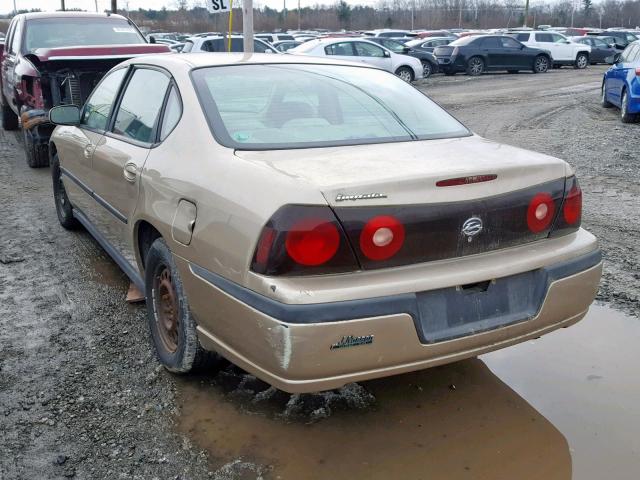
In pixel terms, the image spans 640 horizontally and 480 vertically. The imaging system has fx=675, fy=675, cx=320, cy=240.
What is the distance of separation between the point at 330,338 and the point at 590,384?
5.33ft

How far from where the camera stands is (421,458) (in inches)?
109

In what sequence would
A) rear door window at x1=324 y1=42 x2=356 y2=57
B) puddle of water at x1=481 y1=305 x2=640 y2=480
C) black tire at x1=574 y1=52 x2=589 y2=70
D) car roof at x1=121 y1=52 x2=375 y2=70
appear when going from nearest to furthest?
1. puddle of water at x1=481 y1=305 x2=640 y2=480
2. car roof at x1=121 y1=52 x2=375 y2=70
3. rear door window at x1=324 y1=42 x2=356 y2=57
4. black tire at x1=574 y1=52 x2=589 y2=70

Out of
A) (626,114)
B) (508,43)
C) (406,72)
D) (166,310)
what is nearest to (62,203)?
(166,310)

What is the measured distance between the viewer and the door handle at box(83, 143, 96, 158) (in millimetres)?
4384

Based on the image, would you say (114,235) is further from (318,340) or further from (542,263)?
(542,263)

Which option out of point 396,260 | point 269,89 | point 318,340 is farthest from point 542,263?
point 269,89

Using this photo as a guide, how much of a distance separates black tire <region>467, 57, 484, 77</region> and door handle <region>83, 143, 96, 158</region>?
2165 centimetres

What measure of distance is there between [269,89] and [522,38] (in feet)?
88.0

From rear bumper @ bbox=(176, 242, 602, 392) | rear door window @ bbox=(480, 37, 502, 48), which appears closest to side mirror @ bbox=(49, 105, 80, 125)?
rear bumper @ bbox=(176, 242, 602, 392)

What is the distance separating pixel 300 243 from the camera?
2.46 meters

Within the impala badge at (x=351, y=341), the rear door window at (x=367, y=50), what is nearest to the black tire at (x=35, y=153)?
the impala badge at (x=351, y=341)

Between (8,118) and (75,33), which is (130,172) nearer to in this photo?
(75,33)

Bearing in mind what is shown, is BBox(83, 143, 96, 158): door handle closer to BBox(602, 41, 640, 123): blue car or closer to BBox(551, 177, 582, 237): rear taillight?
BBox(551, 177, 582, 237): rear taillight

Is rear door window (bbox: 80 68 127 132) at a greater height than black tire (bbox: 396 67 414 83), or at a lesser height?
greater
